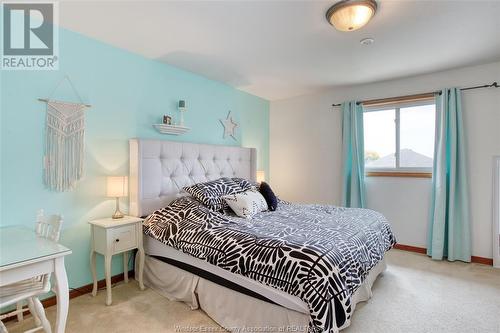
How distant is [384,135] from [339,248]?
2709mm

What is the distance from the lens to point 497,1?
1.92 meters

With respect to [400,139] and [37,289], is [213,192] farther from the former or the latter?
[400,139]

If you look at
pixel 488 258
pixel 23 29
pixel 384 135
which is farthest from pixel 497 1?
pixel 23 29

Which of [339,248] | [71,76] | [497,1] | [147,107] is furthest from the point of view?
[147,107]

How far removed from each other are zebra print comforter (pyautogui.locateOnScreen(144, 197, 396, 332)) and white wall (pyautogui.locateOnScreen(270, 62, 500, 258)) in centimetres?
123

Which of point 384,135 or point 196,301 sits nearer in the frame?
point 196,301

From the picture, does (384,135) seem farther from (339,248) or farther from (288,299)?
(288,299)

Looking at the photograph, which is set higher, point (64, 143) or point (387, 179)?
point (64, 143)

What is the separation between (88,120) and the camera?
96.1 inches

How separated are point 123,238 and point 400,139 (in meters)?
3.67

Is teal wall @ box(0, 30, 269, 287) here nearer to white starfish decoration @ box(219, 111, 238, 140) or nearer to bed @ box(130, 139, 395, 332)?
bed @ box(130, 139, 395, 332)

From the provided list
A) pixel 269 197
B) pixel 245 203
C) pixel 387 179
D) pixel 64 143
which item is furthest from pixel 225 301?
pixel 387 179

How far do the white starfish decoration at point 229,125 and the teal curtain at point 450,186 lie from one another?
8.88 feet

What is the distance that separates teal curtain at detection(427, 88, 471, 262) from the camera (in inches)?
125
